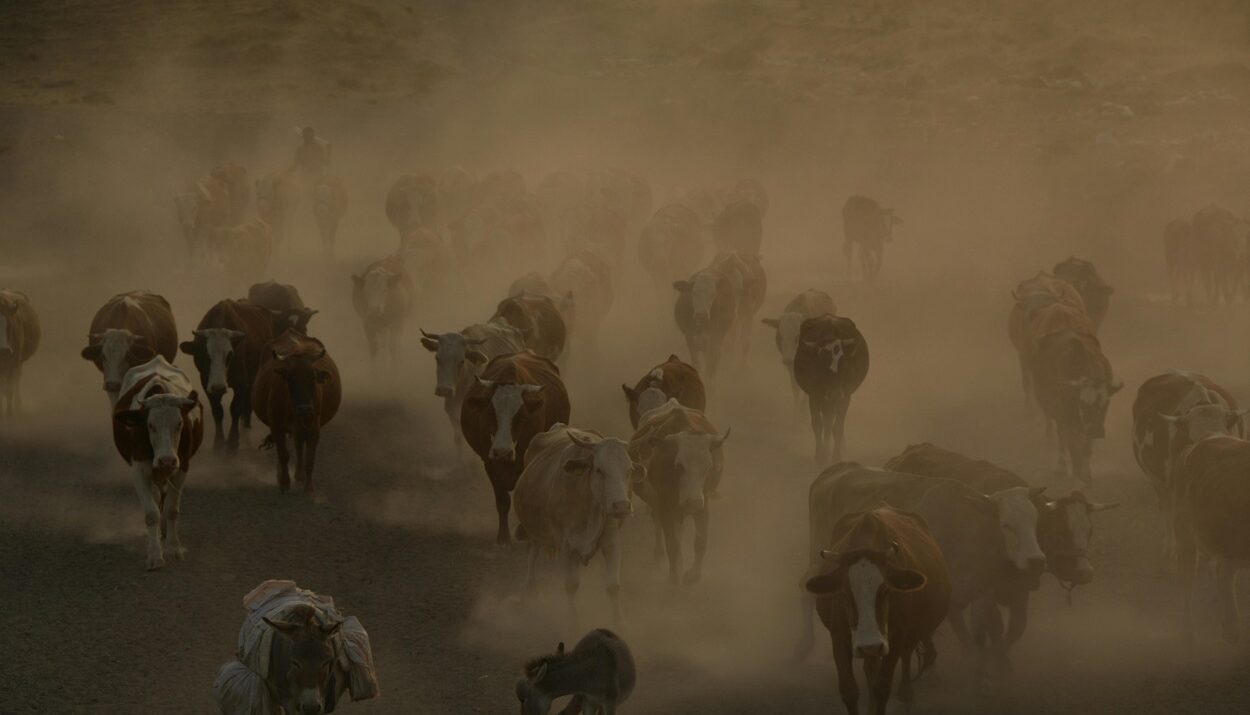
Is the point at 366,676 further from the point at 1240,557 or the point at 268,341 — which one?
the point at 268,341

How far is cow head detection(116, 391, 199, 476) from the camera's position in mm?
15898

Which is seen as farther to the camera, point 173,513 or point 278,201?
point 278,201

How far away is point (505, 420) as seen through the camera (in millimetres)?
17125

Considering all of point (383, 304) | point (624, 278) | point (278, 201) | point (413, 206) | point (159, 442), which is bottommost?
point (159, 442)

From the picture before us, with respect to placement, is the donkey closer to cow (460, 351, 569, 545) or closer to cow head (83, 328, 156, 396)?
cow (460, 351, 569, 545)

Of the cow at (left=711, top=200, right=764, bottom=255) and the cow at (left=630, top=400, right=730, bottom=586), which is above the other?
the cow at (left=711, top=200, right=764, bottom=255)

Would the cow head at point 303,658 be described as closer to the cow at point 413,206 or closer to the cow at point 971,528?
the cow at point 971,528

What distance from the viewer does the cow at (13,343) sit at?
22516 millimetres

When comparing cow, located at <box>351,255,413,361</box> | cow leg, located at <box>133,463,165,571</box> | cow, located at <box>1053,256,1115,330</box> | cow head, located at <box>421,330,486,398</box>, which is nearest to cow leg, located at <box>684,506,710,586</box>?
cow head, located at <box>421,330,486,398</box>

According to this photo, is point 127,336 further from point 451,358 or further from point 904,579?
point 904,579

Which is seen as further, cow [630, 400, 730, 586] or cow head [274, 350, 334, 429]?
cow head [274, 350, 334, 429]

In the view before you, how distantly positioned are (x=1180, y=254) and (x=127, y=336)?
20.7 metres

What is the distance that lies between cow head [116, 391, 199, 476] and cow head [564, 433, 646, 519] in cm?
430

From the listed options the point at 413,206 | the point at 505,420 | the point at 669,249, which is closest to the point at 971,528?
the point at 505,420
